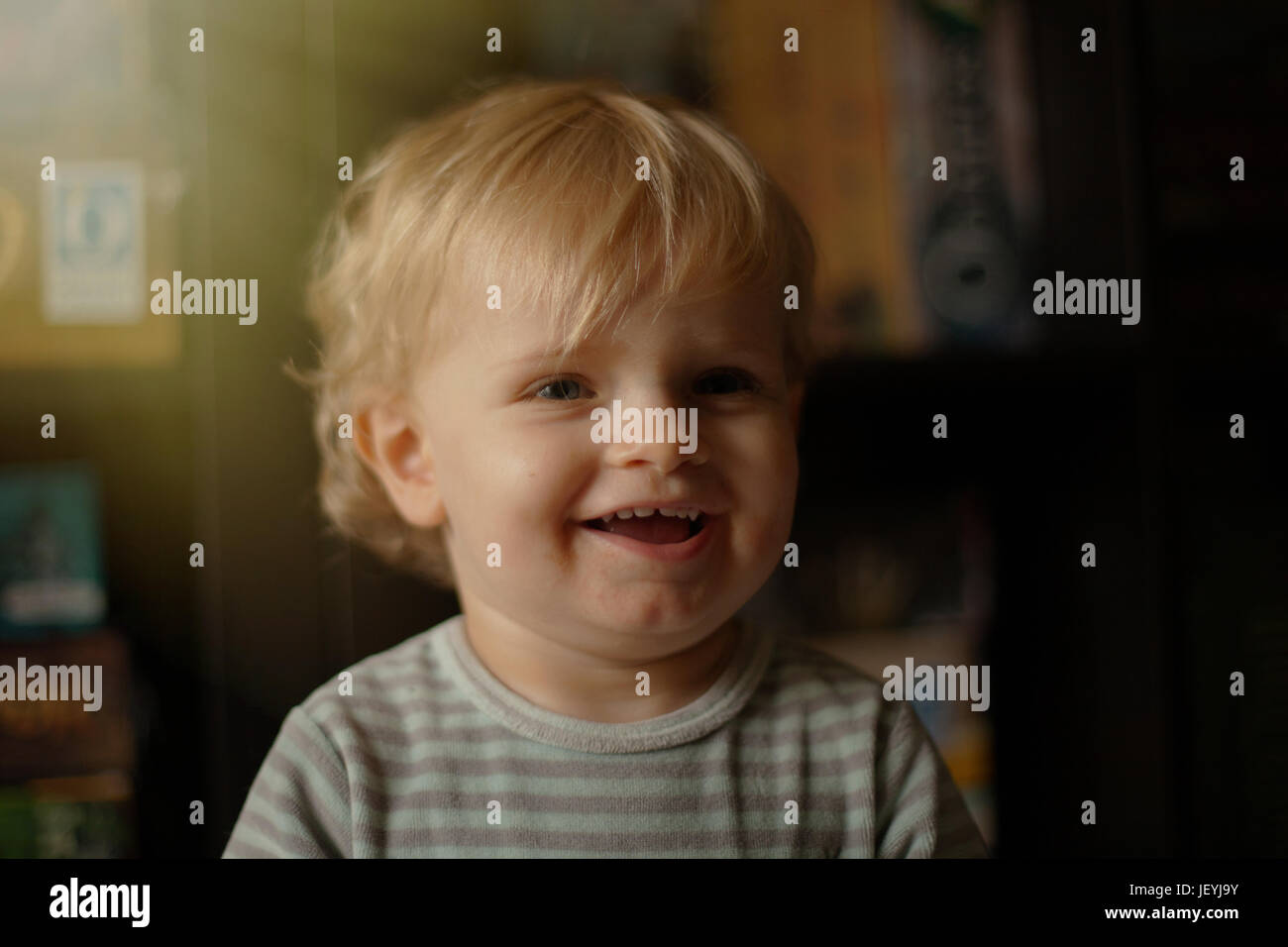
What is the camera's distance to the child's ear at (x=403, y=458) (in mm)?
537

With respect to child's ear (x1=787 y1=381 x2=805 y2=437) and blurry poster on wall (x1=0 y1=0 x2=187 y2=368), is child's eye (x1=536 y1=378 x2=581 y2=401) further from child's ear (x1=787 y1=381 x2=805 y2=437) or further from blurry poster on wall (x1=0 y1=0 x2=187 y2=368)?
blurry poster on wall (x1=0 y1=0 x2=187 y2=368)

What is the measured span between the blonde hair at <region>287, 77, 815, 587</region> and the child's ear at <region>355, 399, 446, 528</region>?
0.01 m

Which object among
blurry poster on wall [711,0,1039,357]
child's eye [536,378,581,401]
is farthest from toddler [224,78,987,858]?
blurry poster on wall [711,0,1039,357]

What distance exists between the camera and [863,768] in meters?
0.54

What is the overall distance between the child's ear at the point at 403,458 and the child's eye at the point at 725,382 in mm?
158

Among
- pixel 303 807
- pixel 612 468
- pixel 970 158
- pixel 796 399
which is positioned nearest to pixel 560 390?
pixel 612 468

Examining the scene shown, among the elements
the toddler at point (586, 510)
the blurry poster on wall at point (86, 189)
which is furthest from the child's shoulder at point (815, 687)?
the blurry poster on wall at point (86, 189)

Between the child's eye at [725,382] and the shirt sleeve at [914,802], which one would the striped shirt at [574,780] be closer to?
the shirt sleeve at [914,802]

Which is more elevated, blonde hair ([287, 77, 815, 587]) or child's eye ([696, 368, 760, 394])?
blonde hair ([287, 77, 815, 587])

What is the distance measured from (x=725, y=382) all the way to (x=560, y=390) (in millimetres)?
87

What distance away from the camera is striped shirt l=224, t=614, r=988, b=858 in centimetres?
52
